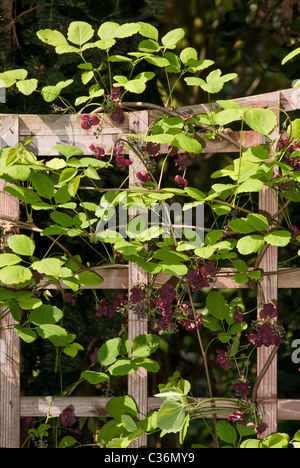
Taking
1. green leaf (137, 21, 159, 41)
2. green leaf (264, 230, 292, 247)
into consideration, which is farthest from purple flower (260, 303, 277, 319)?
green leaf (137, 21, 159, 41)

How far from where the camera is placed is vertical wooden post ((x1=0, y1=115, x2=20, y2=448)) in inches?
77.9

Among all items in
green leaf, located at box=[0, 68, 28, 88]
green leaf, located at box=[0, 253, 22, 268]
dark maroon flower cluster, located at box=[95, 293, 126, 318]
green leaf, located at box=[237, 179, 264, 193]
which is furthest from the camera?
dark maroon flower cluster, located at box=[95, 293, 126, 318]

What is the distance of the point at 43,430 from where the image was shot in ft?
6.37

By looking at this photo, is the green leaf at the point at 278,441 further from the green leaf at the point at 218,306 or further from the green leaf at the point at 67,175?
the green leaf at the point at 67,175

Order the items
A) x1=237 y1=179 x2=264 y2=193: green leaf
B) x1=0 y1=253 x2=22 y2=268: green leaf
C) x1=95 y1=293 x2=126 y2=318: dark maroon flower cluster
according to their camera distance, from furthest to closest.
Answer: x1=95 y1=293 x2=126 y2=318: dark maroon flower cluster < x1=0 y1=253 x2=22 y2=268: green leaf < x1=237 y1=179 x2=264 y2=193: green leaf

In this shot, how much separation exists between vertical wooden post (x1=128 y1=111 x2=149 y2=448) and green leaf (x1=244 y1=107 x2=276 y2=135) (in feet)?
1.22

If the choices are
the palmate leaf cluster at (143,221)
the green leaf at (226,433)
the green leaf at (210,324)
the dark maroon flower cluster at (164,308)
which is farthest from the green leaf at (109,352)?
the green leaf at (226,433)

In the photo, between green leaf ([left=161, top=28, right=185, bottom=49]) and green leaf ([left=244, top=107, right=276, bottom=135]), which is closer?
green leaf ([left=244, top=107, right=276, bottom=135])

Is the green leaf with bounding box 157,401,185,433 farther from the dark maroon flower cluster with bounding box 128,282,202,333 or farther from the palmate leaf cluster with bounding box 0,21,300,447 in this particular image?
the dark maroon flower cluster with bounding box 128,282,202,333

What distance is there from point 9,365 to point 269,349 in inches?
30.6

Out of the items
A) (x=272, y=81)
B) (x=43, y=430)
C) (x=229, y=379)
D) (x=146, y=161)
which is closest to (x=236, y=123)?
(x=272, y=81)

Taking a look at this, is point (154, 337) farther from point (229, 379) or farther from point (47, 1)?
point (47, 1)

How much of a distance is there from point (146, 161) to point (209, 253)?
1.21ft
